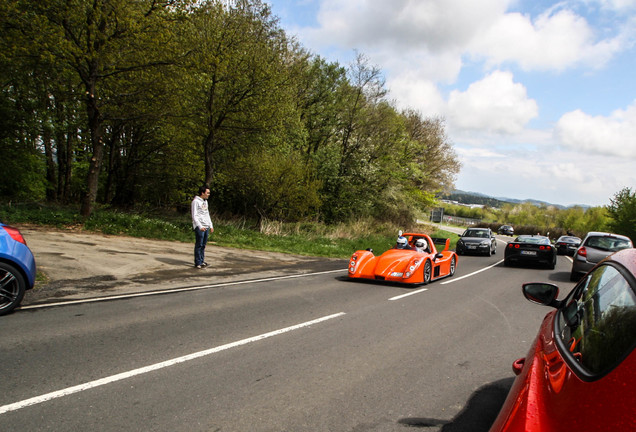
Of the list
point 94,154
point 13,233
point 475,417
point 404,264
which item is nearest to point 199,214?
point 13,233

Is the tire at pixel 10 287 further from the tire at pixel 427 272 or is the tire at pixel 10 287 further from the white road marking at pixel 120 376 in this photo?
the tire at pixel 427 272

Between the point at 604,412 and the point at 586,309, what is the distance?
86 cm

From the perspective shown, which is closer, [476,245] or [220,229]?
[220,229]

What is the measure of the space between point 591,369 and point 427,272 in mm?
9098

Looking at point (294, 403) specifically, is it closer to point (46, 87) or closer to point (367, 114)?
point (46, 87)

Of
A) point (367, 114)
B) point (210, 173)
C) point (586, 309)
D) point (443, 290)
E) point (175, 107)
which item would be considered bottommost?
point (443, 290)

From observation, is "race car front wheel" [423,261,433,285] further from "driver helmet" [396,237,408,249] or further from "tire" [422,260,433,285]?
"driver helmet" [396,237,408,249]

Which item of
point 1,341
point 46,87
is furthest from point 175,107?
point 1,341

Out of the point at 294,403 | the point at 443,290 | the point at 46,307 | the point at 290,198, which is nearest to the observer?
the point at 294,403

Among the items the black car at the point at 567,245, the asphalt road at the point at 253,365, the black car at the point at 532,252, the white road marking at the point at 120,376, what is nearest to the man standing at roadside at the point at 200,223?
the asphalt road at the point at 253,365

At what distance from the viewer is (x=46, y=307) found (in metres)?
5.92

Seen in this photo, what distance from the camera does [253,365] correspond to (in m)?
4.18

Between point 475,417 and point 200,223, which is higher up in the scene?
point 200,223

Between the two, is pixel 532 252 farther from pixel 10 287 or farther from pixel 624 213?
pixel 624 213
